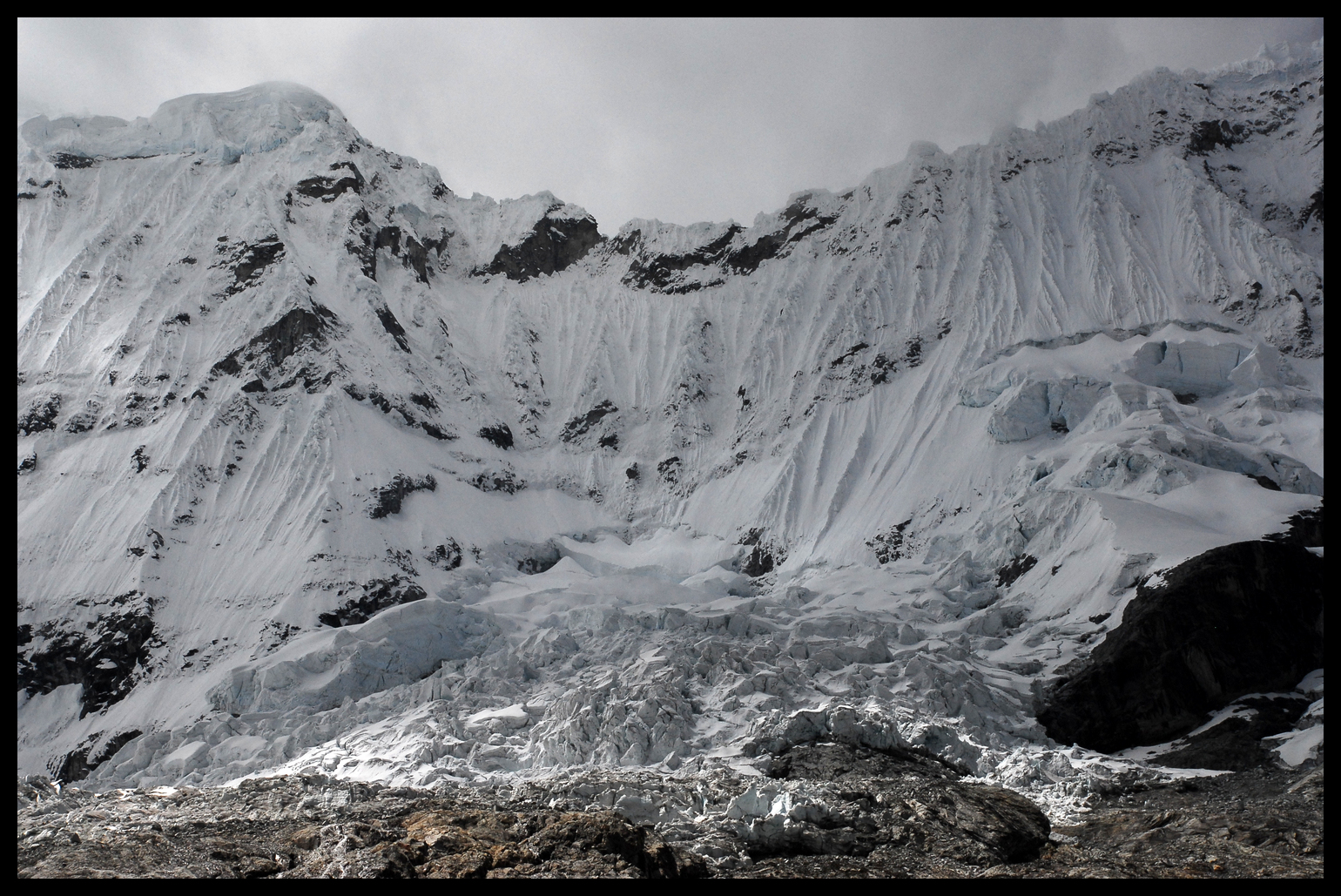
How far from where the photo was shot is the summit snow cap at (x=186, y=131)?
443 feet

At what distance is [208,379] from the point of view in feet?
350

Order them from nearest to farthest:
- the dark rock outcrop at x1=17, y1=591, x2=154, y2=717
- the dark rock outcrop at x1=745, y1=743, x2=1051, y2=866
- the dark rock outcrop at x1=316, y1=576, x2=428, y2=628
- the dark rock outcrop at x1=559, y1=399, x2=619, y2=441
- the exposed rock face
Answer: the dark rock outcrop at x1=745, y1=743, x2=1051, y2=866 < the exposed rock face < the dark rock outcrop at x1=17, y1=591, x2=154, y2=717 < the dark rock outcrop at x1=316, y1=576, x2=428, y2=628 < the dark rock outcrop at x1=559, y1=399, x2=619, y2=441

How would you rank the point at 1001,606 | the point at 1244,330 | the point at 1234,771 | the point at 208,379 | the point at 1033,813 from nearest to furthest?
the point at 1033,813 → the point at 1234,771 → the point at 1001,606 → the point at 1244,330 → the point at 208,379

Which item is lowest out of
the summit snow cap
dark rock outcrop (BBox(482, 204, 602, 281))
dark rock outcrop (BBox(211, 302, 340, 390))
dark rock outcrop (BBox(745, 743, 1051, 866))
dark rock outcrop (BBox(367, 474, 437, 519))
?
dark rock outcrop (BBox(745, 743, 1051, 866))

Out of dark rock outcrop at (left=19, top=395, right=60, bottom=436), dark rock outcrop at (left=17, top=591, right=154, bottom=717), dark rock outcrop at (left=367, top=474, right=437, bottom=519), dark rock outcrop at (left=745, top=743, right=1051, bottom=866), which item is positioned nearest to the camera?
dark rock outcrop at (left=745, top=743, right=1051, bottom=866)

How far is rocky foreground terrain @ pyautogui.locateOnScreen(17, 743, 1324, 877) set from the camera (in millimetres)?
21859

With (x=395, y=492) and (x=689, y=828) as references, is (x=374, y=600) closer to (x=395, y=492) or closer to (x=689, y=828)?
(x=395, y=492)

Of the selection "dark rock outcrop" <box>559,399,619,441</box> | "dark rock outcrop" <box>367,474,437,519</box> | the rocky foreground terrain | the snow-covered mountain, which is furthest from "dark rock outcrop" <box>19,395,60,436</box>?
the rocky foreground terrain

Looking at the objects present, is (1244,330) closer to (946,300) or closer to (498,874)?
(946,300)

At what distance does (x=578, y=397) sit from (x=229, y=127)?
67.5 metres

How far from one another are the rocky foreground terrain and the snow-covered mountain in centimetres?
745

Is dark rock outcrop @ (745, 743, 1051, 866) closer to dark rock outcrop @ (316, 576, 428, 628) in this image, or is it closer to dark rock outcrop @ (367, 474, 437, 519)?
dark rock outcrop @ (316, 576, 428, 628)

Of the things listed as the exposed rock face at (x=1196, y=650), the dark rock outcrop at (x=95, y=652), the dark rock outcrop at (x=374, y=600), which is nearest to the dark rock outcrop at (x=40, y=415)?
the dark rock outcrop at (x=95, y=652)

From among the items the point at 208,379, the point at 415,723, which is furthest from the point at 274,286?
the point at 415,723
